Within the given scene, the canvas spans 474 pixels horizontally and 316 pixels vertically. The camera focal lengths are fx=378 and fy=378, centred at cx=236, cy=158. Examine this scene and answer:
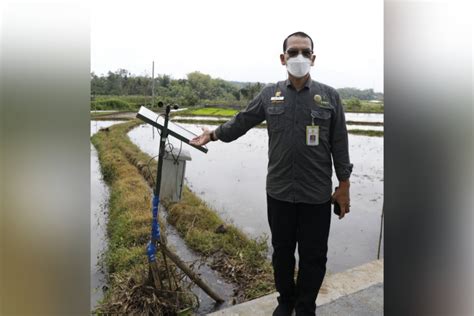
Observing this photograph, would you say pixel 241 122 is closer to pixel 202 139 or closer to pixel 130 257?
pixel 202 139

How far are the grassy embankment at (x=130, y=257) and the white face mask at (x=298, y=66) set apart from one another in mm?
1524

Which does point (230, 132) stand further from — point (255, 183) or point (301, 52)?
point (255, 183)

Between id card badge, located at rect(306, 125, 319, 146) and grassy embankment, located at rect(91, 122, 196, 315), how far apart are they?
132 cm

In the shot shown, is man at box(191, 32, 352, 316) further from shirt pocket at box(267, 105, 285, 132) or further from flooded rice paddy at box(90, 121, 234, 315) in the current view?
flooded rice paddy at box(90, 121, 234, 315)

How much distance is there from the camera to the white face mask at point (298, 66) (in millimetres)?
1804

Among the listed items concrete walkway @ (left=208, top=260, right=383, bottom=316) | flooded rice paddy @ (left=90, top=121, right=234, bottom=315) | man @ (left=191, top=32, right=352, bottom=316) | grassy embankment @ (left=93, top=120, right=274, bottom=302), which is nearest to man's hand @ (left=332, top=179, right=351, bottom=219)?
man @ (left=191, top=32, right=352, bottom=316)

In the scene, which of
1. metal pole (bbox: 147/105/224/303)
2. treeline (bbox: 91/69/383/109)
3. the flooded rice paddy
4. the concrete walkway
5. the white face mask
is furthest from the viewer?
treeline (bbox: 91/69/383/109)

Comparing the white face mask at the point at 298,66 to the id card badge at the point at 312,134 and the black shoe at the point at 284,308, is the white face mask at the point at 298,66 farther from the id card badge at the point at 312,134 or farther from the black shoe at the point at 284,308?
the black shoe at the point at 284,308

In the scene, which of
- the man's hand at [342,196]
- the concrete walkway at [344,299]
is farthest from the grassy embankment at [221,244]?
the man's hand at [342,196]

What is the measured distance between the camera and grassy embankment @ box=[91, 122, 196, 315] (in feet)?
7.61

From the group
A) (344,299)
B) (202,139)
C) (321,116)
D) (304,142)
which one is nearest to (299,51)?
(321,116)
